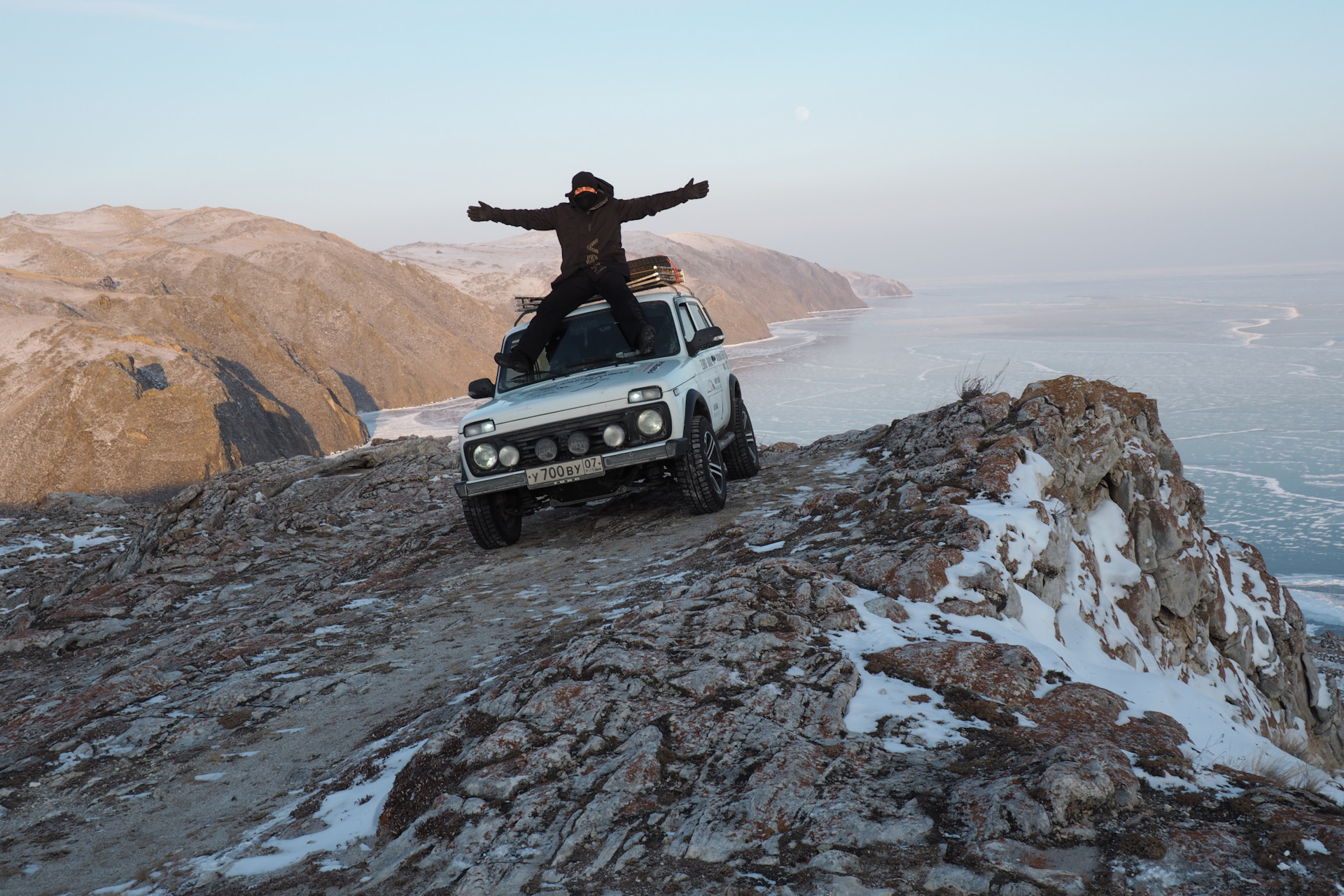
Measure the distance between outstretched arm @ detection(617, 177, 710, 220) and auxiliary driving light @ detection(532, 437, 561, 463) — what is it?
216cm

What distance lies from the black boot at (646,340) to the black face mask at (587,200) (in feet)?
3.77

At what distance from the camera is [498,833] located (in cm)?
283

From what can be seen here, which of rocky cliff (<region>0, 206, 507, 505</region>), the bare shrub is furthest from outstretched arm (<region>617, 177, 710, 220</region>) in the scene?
rocky cliff (<region>0, 206, 507, 505</region>)

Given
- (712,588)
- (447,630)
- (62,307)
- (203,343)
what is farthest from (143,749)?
(203,343)

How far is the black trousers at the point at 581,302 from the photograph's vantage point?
24.3ft

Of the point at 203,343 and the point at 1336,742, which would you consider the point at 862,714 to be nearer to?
the point at 1336,742

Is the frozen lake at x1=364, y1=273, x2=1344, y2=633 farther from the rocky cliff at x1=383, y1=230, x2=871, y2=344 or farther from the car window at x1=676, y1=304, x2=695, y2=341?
the rocky cliff at x1=383, y1=230, x2=871, y2=344

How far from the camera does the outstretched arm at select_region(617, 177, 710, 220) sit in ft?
24.0

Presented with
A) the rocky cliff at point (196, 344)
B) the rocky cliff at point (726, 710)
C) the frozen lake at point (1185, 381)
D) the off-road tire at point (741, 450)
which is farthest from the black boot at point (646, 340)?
the rocky cliff at point (196, 344)

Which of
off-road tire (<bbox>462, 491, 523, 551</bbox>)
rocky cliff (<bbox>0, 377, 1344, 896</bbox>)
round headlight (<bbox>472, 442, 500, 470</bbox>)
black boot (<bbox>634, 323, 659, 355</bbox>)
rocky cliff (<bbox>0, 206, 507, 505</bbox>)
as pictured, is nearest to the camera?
rocky cliff (<bbox>0, 377, 1344, 896</bbox>)

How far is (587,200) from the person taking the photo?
7.41 metres

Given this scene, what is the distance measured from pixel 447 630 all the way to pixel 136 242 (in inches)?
2689

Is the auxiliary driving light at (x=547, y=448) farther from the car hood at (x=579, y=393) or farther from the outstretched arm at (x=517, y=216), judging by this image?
the outstretched arm at (x=517, y=216)

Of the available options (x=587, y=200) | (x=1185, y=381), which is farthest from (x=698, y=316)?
(x=1185, y=381)
